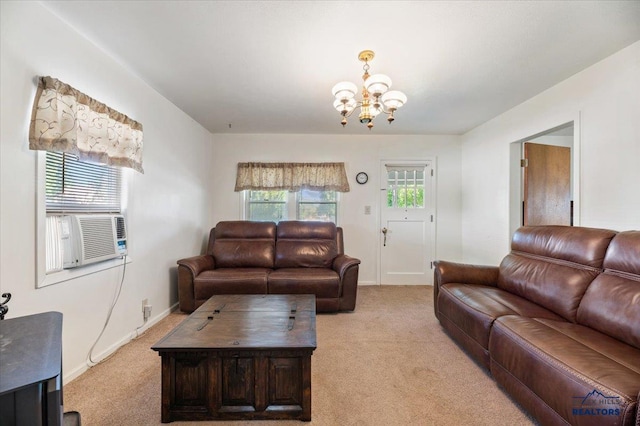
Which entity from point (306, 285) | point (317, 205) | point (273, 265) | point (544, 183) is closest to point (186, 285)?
point (273, 265)

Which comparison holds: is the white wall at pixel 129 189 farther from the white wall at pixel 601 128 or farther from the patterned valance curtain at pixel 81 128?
the white wall at pixel 601 128

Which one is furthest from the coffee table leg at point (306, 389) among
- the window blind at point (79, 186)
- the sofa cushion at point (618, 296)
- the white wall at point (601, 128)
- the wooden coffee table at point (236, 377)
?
the white wall at point (601, 128)

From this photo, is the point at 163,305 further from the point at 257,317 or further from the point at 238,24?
the point at 238,24

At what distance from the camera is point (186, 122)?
3.45m

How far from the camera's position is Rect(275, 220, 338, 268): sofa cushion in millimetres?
3547

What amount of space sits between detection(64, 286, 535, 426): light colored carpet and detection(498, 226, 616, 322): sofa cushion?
2.42 feet

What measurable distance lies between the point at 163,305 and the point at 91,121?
198cm

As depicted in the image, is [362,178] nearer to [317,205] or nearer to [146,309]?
[317,205]

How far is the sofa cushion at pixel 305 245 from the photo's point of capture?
355 cm

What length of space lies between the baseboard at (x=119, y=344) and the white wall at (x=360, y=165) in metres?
1.68

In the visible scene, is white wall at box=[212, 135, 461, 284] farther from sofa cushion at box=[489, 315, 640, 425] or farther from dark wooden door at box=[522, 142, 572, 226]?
sofa cushion at box=[489, 315, 640, 425]

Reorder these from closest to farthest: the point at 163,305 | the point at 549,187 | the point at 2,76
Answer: the point at 2,76
the point at 163,305
the point at 549,187

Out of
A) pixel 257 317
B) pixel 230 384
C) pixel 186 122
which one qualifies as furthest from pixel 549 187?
pixel 186 122

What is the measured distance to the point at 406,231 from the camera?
14.1 ft
